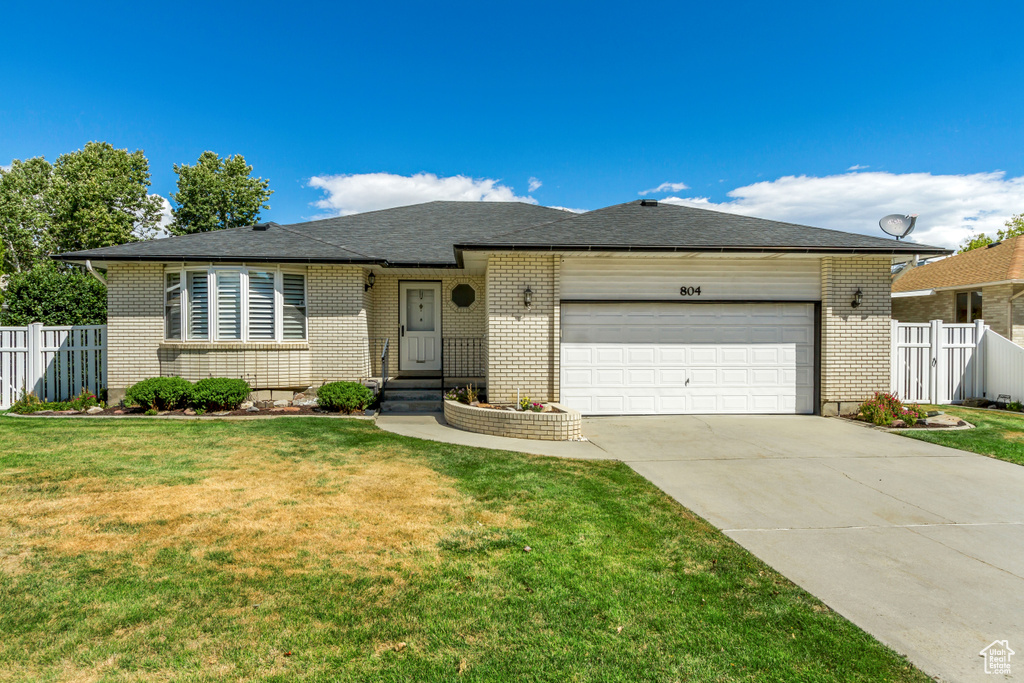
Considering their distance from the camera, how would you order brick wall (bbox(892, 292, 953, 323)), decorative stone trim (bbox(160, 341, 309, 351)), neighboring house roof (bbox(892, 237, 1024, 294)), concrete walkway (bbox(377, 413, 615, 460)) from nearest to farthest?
1. concrete walkway (bbox(377, 413, 615, 460))
2. decorative stone trim (bbox(160, 341, 309, 351))
3. neighboring house roof (bbox(892, 237, 1024, 294))
4. brick wall (bbox(892, 292, 953, 323))

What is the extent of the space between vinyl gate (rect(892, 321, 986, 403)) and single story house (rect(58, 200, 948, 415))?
2.29m

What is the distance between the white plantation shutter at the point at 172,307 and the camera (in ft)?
34.1

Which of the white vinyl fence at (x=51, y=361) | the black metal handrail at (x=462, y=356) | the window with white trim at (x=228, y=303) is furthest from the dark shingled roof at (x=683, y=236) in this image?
the white vinyl fence at (x=51, y=361)

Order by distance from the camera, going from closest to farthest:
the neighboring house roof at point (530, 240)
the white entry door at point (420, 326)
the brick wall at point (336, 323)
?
the neighboring house roof at point (530, 240)
the brick wall at point (336, 323)
the white entry door at point (420, 326)

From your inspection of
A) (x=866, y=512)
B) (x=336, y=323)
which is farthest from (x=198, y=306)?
(x=866, y=512)

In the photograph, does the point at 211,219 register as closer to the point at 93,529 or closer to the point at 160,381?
the point at 160,381

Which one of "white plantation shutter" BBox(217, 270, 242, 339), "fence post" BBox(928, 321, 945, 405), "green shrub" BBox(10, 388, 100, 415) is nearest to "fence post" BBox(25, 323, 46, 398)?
"green shrub" BBox(10, 388, 100, 415)

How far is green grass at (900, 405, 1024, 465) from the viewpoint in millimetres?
6957

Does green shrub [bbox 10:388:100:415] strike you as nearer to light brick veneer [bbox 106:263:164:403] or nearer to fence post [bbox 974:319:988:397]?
light brick veneer [bbox 106:263:164:403]

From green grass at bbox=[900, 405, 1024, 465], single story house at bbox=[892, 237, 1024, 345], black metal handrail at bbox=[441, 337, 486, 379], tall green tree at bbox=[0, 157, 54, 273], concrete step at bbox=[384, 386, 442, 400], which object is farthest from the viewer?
tall green tree at bbox=[0, 157, 54, 273]

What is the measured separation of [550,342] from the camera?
9.33m

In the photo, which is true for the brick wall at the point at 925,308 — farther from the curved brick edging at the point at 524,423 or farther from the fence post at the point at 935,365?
the curved brick edging at the point at 524,423

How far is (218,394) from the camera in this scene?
945 centimetres

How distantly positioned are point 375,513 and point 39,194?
3256 centimetres
